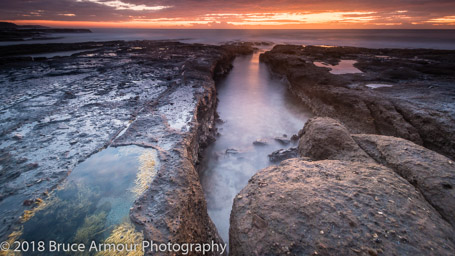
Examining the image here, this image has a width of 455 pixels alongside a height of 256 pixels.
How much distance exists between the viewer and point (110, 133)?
435 centimetres

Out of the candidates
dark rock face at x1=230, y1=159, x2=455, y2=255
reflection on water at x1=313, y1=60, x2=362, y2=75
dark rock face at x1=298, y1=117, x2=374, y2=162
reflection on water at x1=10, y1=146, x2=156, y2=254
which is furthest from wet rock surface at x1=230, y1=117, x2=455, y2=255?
reflection on water at x1=313, y1=60, x2=362, y2=75

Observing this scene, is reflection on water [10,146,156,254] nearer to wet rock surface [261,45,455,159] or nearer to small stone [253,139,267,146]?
small stone [253,139,267,146]

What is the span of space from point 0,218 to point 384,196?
4612mm

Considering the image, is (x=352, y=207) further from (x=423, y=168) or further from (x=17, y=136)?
(x=17, y=136)

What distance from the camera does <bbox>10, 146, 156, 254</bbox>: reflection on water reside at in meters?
2.21

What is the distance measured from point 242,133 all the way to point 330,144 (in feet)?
13.2

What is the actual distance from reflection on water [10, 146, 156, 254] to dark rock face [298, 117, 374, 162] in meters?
3.11

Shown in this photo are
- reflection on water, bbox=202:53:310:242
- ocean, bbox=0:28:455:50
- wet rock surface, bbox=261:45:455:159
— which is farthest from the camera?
ocean, bbox=0:28:455:50

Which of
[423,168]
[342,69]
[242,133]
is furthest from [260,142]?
[342,69]

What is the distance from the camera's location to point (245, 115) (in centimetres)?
923

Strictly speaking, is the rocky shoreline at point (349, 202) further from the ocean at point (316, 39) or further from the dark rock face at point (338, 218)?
the ocean at point (316, 39)

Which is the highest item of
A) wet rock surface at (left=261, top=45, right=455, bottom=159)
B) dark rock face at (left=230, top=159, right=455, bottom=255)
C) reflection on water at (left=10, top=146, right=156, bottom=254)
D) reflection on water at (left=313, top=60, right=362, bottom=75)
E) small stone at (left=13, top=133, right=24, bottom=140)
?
reflection on water at (left=313, top=60, right=362, bottom=75)

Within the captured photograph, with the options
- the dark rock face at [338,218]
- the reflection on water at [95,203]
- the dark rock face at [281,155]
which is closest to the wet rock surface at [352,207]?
the dark rock face at [338,218]

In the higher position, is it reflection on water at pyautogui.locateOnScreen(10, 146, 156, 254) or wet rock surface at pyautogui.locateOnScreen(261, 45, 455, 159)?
wet rock surface at pyautogui.locateOnScreen(261, 45, 455, 159)
